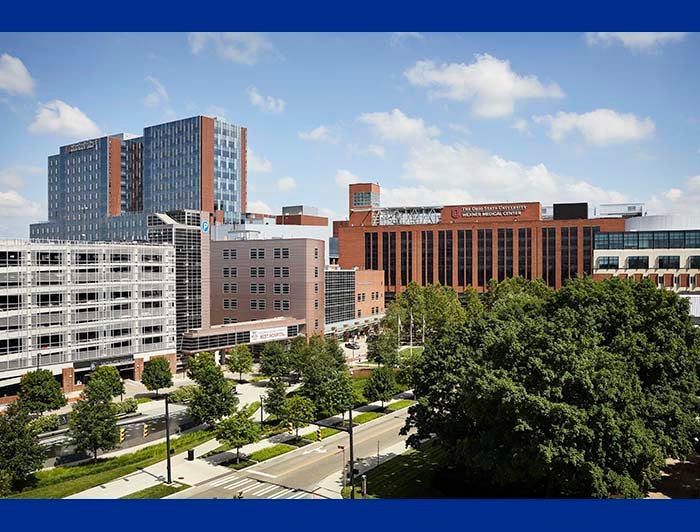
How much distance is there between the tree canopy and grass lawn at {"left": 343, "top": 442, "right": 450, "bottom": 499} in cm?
71

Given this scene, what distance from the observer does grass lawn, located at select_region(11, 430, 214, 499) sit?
1045cm

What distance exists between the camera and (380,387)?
54.0ft

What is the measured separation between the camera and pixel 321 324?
85.9 ft

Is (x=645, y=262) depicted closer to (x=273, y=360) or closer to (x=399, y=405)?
(x=399, y=405)

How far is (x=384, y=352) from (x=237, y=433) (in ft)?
31.4

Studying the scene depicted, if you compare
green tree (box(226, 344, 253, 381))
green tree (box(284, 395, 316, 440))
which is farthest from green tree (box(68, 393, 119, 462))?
green tree (box(226, 344, 253, 381))

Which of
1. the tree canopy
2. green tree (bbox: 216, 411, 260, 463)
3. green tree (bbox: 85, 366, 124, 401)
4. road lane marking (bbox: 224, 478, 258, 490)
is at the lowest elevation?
road lane marking (bbox: 224, 478, 258, 490)

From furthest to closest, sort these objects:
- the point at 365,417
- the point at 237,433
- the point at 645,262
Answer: the point at 645,262 < the point at 365,417 < the point at 237,433

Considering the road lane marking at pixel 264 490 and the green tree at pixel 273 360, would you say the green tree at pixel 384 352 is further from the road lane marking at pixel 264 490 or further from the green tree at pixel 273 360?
the road lane marking at pixel 264 490

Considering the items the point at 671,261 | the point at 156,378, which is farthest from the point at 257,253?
the point at 671,261

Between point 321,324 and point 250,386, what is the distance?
Answer: 713 cm

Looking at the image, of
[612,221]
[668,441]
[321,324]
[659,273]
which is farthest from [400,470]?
[612,221]

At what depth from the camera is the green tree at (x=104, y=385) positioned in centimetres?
1425

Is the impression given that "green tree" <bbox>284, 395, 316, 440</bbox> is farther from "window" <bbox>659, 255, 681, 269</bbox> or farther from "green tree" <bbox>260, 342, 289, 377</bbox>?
"window" <bbox>659, 255, 681, 269</bbox>
